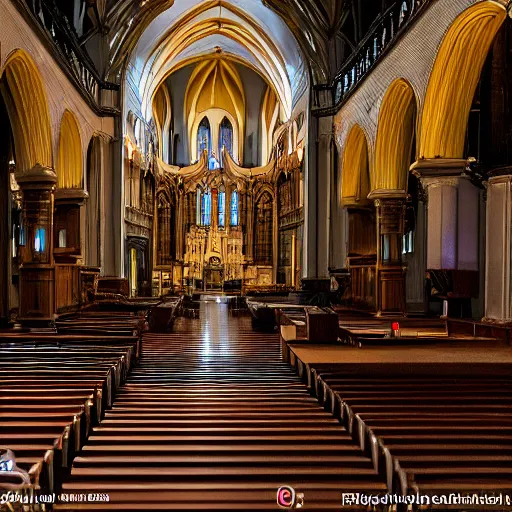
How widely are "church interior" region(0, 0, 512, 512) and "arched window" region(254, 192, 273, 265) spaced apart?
0.10 meters

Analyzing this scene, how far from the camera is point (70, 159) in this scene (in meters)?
14.8

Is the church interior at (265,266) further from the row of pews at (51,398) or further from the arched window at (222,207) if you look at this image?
the arched window at (222,207)

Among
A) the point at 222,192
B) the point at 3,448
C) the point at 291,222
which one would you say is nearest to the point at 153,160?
the point at 222,192

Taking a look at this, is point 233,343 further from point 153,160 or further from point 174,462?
point 153,160

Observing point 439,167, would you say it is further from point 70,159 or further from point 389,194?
point 70,159

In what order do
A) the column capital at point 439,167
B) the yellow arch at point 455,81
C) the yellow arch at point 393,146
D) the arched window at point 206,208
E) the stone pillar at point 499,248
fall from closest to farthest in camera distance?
the stone pillar at point 499,248, the yellow arch at point 455,81, the column capital at point 439,167, the yellow arch at point 393,146, the arched window at point 206,208

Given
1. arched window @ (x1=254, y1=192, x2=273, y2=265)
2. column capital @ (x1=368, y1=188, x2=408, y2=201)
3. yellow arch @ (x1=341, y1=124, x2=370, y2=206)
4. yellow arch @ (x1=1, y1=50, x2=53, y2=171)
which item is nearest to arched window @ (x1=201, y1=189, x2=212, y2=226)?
arched window @ (x1=254, y1=192, x2=273, y2=265)

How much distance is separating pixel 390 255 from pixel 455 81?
3993mm

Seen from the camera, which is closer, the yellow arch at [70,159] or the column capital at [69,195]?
the column capital at [69,195]

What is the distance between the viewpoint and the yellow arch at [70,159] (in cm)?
1466

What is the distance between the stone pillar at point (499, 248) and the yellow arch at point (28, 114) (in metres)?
7.55

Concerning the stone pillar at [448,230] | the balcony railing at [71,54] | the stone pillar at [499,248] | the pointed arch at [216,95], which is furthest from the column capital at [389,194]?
the pointed arch at [216,95]

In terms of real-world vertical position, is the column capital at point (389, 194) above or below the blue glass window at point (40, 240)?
above

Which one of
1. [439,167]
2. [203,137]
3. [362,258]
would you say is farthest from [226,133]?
[439,167]
